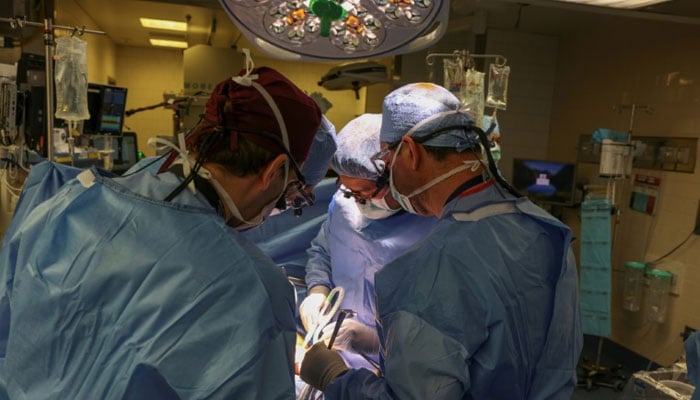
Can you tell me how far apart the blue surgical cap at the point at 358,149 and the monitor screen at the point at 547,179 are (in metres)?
2.86

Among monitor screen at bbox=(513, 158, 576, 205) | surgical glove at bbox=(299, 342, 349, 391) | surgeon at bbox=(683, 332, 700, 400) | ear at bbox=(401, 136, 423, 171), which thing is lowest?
surgical glove at bbox=(299, 342, 349, 391)

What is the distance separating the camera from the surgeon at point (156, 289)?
78 cm

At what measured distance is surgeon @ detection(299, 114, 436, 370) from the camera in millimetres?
1827

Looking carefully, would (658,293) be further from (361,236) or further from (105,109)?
(105,109)

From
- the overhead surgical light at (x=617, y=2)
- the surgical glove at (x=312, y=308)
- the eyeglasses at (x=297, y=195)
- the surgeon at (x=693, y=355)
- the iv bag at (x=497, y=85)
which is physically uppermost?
the overhead surgical light at (x=617, y=2)

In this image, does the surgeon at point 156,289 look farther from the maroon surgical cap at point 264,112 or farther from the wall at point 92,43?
the wall at point 92,43

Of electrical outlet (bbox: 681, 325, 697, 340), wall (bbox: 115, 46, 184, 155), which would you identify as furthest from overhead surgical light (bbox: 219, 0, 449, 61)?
wall (bbox: 115, 46, 184, 155)

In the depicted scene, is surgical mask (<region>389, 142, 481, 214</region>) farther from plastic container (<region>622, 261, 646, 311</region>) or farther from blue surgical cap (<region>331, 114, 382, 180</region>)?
plastic container (<region>622, 261, 646, 311</region>)

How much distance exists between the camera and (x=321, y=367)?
4.55 feet

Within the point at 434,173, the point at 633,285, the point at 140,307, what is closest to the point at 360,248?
the point at 434,173

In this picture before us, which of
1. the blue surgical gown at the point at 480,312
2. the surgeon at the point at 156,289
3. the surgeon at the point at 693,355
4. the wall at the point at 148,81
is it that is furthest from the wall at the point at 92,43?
the surgeon at the point at 693,355

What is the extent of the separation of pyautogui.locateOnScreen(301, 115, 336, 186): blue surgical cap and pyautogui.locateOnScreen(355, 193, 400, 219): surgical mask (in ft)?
1.58

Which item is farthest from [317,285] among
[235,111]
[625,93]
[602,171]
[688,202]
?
[625,93]

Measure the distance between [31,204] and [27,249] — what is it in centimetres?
63
